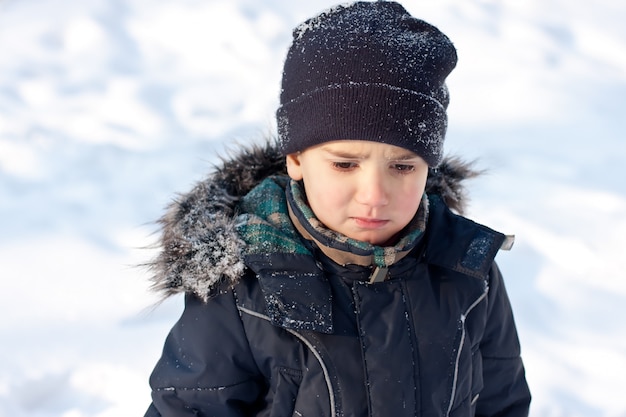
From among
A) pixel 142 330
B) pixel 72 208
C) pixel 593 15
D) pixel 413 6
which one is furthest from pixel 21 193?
pixel 593 15

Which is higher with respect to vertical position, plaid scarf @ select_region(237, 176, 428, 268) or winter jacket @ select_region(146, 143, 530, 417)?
plaid scarf @ select_region(237, 176, 428, 268)

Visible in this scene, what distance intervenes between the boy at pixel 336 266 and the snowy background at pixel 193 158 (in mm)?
374

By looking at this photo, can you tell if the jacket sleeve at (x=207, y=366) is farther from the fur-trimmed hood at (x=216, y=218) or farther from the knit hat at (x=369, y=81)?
the knit hat at (x=369, y=81)

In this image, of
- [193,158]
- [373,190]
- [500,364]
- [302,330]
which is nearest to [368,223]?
[373,190]

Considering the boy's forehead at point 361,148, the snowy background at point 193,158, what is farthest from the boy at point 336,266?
the snowy background at point 193,158

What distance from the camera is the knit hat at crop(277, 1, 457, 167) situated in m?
1.39

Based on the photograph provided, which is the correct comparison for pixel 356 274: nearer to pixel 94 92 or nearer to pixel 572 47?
pixel 94 92

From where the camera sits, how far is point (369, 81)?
140 cm

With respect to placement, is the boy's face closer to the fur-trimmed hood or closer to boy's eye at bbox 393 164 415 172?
boy's eye at bbox 393 164 415 172

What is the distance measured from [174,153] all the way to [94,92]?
62 cm

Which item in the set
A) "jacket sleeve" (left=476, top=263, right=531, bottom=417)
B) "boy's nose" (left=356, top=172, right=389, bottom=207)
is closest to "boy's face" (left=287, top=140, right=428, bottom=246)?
"boy's nose" (left=356, top=172, right=389, bottom=207)

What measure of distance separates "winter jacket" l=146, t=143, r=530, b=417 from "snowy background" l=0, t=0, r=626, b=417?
16.3 inches

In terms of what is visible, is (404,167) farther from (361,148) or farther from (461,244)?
(461,244)

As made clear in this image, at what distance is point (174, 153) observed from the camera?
10.8 feet
